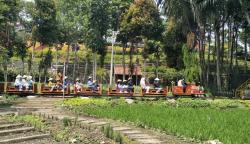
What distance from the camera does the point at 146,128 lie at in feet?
53.4

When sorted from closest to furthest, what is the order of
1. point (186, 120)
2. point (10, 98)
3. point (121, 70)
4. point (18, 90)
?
point (186, 120) < point (10, 98) < point (18, 90) < point (121, 70)

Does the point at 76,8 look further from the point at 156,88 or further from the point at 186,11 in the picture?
the point at 156,88

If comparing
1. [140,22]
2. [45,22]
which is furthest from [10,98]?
[140,22]

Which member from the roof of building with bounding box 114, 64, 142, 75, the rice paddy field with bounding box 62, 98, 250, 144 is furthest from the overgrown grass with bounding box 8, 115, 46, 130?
the roof of building with bounding box 114, 64, 142, 75

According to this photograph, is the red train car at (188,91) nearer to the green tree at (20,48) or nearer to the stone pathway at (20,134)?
the stone pathway at (20,134)

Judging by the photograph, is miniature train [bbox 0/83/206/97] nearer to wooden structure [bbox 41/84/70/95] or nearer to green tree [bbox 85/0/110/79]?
wooden structure [bbox 41/84/70/95]

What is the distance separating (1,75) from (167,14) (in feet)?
57.9

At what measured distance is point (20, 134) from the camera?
1400 cm

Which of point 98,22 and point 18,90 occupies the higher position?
point 98,22

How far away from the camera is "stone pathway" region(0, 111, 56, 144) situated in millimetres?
13148

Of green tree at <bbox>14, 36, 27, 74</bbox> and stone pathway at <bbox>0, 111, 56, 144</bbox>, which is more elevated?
green tree at <bbox>14, 36, 27, 74</bbox>

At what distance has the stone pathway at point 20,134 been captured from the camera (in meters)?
13.1

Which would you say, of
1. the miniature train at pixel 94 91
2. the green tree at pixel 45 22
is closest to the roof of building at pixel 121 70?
the green tree at pixel 45 22

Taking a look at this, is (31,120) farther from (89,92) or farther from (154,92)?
(154,92)
